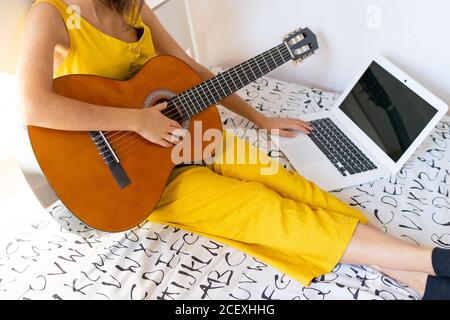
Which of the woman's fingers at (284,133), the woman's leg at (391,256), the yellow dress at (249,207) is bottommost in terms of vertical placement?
the woman's leg at (391,256)

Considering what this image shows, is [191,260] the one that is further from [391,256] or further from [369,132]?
[369,132]

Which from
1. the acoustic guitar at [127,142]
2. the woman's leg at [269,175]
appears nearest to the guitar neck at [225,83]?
the acoustic guitar at [127,142]

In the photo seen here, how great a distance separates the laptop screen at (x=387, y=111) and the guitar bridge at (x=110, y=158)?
0.74m

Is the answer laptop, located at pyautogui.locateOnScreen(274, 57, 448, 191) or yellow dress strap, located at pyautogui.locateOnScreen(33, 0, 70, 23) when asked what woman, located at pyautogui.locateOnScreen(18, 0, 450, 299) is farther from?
laptop, located at pyautogui.locateOnScreen(274, 57, 448, 191)

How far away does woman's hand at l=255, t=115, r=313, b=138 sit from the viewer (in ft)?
4.06

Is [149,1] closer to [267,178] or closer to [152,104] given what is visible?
[152,104]

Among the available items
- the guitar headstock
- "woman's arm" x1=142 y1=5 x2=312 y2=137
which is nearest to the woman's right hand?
"woman's arm" x1=142 y1=5 x2=312 y2=137

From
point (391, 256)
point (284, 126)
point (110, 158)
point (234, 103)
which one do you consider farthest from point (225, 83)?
point (391, 256)

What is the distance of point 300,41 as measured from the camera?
1114 millimetres

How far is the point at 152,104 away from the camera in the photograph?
1020 millimetres

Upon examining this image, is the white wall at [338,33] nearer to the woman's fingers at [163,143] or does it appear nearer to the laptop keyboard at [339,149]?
the laptop keyboard at [339,149]

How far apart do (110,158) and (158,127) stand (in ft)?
0.46

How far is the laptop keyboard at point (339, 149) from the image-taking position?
1126 millimetres
